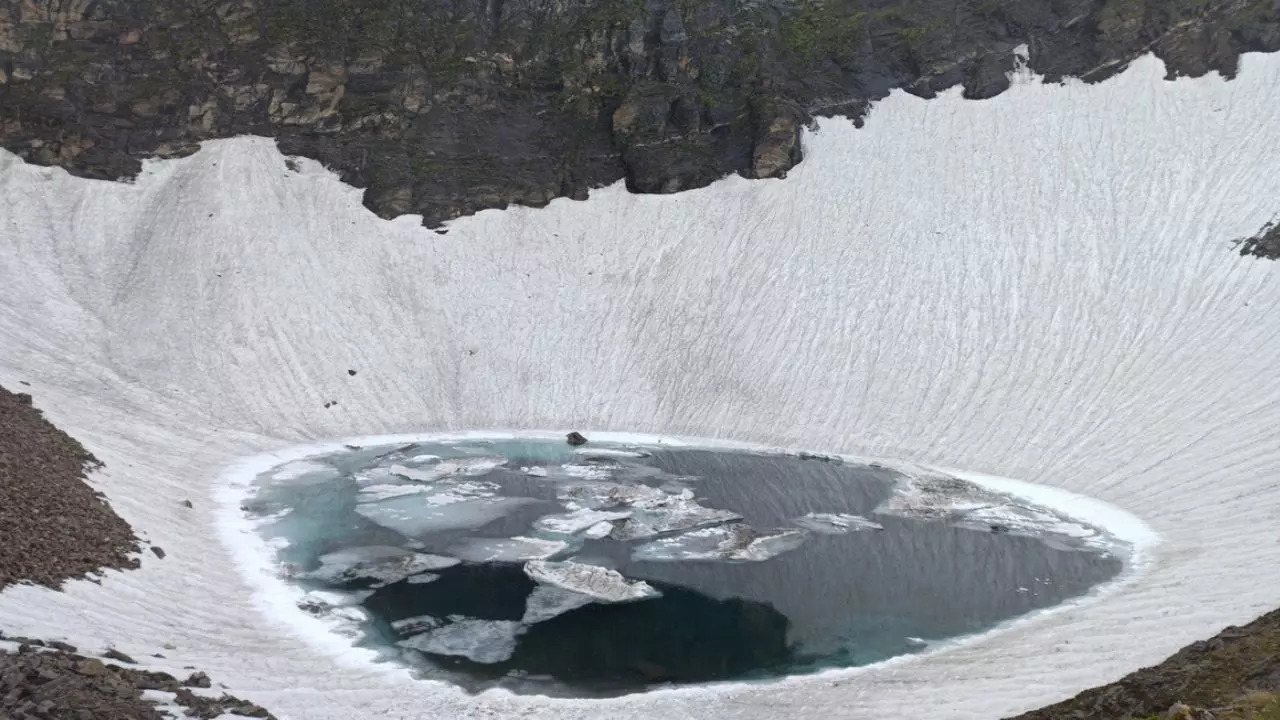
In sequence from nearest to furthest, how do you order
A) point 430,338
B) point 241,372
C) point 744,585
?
point 744,585, point 241,372, point 430,338

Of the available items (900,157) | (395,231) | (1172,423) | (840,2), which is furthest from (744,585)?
(840,2)

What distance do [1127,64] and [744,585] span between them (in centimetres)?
4977

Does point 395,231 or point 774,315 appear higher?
point 395,231

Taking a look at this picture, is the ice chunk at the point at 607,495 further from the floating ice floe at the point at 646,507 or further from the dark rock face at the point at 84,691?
the dark rock face at the point at 84,691

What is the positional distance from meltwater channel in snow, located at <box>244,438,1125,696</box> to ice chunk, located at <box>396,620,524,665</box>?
0.18 feet

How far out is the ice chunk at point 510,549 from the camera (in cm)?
2544

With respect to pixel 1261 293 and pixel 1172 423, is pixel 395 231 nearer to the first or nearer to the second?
pixel 1172 423

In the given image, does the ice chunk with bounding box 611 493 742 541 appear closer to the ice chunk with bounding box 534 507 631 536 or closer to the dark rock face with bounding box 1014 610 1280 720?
the ice chunk with bounding box 534 507 631 536

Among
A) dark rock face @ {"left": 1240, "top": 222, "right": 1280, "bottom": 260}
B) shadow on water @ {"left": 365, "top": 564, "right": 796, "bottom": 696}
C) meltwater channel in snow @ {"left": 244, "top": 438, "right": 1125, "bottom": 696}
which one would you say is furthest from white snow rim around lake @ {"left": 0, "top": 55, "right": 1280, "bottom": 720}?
shadow on water @ {"left": 365, "top": 564, "right": 796, "bottom": 696}

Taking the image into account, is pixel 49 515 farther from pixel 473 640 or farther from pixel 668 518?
pixel 668 518

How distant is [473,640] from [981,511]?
1925 centimetres

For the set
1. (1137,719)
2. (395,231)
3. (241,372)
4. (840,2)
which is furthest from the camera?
(840,2)

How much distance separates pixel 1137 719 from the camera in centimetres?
1180

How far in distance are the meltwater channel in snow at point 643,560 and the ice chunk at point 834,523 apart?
0.34 feet
